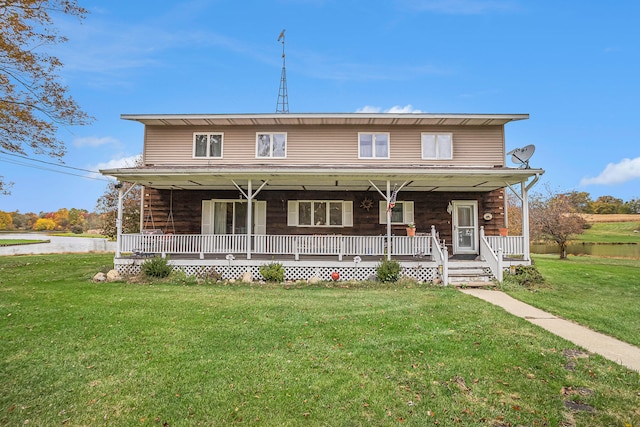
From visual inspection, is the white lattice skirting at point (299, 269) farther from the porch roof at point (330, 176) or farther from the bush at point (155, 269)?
the porch roof at point (330, 176)

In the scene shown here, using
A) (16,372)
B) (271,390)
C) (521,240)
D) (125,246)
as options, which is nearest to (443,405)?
(271,390)

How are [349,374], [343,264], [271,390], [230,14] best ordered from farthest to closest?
[230,14], [343,264], [349,374], [271,390]

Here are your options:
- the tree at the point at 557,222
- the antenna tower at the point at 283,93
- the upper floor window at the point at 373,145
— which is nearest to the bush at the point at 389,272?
the upper floor window at the point at 373,145

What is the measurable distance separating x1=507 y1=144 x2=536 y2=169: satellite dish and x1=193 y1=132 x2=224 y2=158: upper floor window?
1253 cm

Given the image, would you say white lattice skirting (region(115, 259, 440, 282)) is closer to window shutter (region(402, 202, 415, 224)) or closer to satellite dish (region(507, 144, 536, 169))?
window shutter (region(402, 202, 415, 224))

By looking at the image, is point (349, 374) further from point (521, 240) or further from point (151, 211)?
point (151, 211)

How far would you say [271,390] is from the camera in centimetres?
413

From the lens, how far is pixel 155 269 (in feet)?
37.5

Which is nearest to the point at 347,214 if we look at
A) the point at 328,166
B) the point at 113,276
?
the point at 328,166

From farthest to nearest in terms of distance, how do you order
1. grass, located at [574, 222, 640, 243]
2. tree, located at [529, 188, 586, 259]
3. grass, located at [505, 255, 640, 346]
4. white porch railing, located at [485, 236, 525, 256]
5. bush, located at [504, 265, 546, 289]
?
grass, located at [574, 222, 640, 243] → tree, located at [529, 188, 586, 259] → white porch railing, located at [485, 236, 525, 256] → bush, located at [504, 265, 546, 289] → grass, located at [505, 255, 640, 346]

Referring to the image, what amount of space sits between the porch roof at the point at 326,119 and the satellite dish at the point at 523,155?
1.48 metres

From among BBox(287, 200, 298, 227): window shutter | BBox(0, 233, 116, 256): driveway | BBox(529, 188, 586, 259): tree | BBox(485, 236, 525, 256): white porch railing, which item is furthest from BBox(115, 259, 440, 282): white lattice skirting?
BBox(0, 233, 116, 256): driveway

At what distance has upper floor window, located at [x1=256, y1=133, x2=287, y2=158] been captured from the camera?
14.8 metres

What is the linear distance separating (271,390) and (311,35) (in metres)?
22.5
